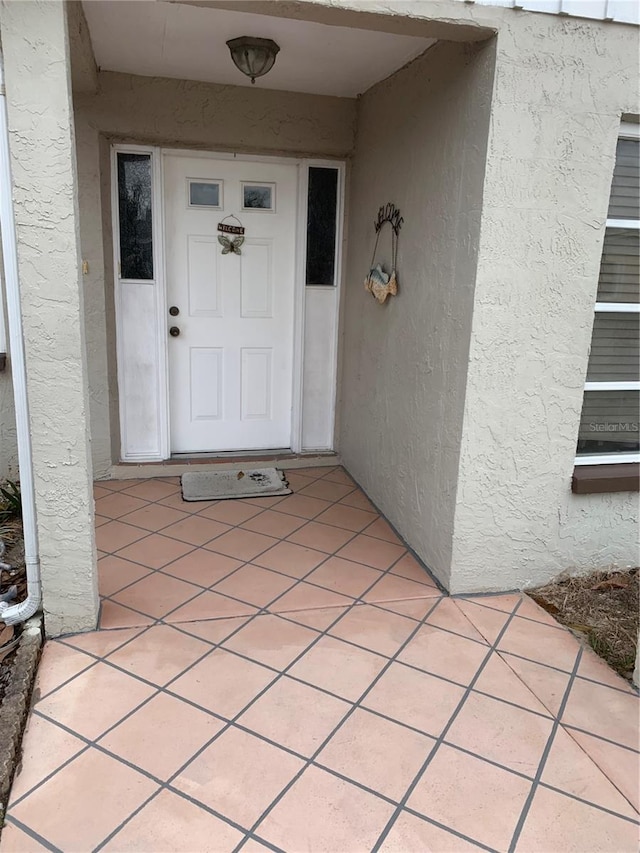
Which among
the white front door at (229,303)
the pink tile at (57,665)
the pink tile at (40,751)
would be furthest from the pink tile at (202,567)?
the white front door at (229,303)

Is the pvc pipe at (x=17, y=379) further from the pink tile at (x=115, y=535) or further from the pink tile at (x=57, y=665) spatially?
the pink tile at (x=115, y=535)

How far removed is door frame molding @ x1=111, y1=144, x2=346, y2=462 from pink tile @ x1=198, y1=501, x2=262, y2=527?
73cm

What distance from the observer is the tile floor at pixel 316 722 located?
1.57m

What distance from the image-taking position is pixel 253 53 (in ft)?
9.52

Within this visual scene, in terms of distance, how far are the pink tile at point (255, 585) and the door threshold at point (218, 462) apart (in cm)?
135

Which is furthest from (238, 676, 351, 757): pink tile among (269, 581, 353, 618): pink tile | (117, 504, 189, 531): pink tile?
(117, 504, 189, 531): pink tile

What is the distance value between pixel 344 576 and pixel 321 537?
44cm

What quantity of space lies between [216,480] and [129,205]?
1.84 meters

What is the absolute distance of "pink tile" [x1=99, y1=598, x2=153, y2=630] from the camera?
7.89 ft

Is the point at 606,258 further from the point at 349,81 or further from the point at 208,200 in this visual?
the point at 208,200

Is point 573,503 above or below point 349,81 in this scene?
below

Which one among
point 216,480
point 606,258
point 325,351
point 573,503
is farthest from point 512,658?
point 325,351

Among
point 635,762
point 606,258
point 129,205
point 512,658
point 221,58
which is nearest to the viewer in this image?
point 635,762

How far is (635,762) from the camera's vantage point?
5.96ft
